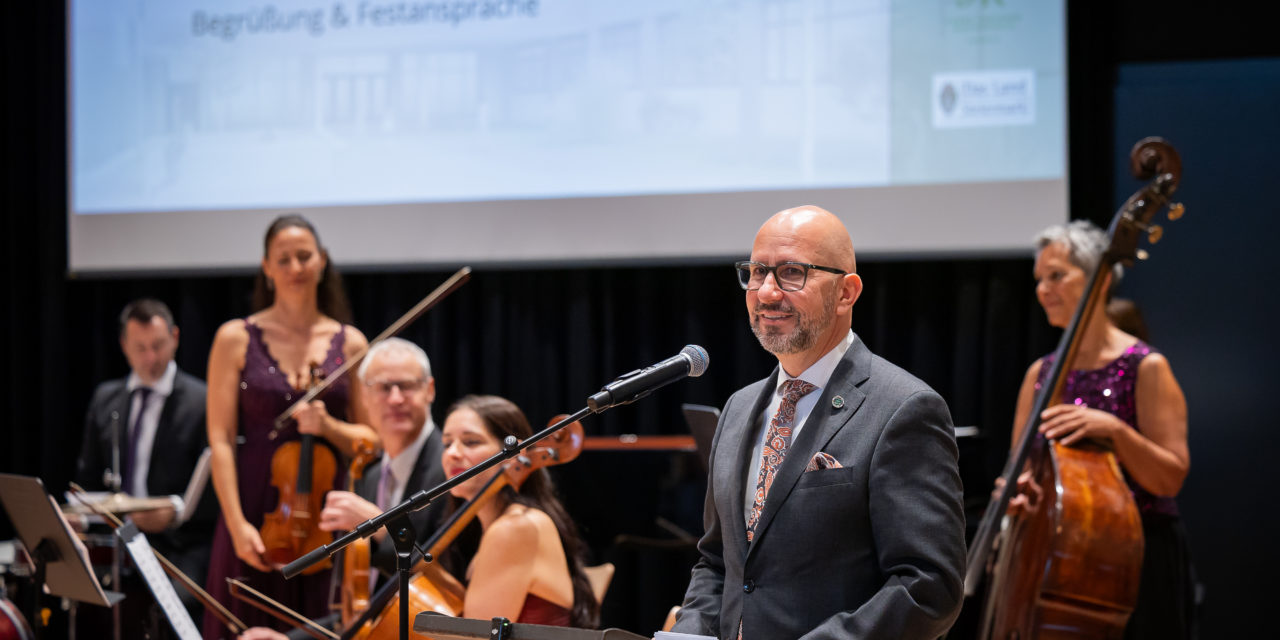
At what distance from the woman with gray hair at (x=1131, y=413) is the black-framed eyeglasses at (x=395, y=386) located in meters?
1.65

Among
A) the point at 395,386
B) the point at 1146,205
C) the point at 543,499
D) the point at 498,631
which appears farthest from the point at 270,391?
the point at 1146,205

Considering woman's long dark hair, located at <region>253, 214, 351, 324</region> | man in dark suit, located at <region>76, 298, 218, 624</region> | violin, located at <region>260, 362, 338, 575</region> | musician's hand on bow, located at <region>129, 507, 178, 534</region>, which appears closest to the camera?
violin, located at <region>260, 362, 338, 575</region>

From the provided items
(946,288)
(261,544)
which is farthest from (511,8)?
(261,544)

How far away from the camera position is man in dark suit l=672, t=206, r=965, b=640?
162 centimetres

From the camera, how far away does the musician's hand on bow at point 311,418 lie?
321 centimetres

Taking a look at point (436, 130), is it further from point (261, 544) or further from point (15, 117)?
point (15, 117)

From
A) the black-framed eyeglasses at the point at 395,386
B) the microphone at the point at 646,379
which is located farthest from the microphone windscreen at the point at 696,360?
the black-framed eyeglasses at the point at 395,386

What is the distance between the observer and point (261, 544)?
127 inches

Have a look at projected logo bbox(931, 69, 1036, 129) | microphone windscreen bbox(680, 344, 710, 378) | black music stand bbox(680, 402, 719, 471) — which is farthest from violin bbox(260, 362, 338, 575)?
projected logo bbox(931, 69, 1036, 129)

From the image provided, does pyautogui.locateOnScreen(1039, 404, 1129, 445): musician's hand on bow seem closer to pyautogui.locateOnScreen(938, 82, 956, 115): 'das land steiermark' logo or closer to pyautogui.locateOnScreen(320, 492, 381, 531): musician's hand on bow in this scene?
pyautogui.locateOnScreen(938, 82, 956, 115): 'das land steiermark' logo

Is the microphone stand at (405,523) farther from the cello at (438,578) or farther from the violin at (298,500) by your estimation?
the violin at (298,500)

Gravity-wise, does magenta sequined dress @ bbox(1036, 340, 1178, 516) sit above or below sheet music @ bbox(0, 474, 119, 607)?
above

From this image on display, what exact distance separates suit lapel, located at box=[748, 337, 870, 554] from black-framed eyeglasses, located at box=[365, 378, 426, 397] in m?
1.47

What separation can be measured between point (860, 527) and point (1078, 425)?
55.2 inches
